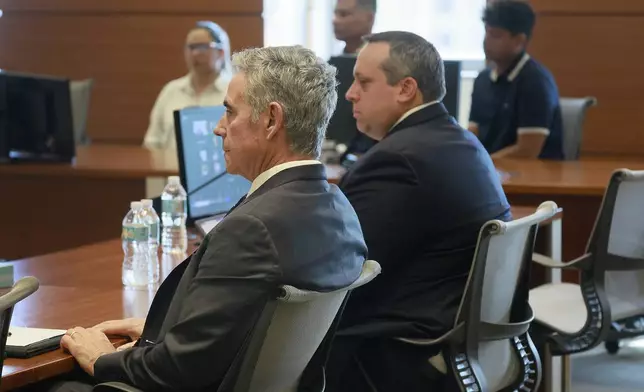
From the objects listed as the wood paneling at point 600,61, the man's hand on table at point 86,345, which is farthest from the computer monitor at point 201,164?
the wood paneling at point 600,61

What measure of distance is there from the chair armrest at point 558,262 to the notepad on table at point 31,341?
168 centimetres

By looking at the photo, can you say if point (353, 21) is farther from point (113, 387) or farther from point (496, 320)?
point (113, 387)

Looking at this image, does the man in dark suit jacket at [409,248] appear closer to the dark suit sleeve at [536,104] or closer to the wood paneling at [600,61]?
the dark suit sleeve at [536,104]

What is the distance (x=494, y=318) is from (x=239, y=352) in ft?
3.24

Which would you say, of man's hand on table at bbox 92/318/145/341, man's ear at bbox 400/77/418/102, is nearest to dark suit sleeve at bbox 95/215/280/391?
man's hand on table at bbox 92/318/145/341

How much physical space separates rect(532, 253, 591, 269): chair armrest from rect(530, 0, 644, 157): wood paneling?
3.10 metres

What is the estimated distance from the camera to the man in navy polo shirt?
4.98 metres

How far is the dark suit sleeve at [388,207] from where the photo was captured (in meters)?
2.58

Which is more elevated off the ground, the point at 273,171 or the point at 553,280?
the point at 273,171

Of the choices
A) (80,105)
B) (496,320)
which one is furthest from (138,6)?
(496,320)

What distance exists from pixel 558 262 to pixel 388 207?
39.2 inches

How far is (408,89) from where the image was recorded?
111 inches

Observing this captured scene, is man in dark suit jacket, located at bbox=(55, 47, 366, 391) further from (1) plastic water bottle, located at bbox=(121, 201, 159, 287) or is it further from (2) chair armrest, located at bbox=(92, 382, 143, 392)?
(1) plastic water bottle, located at bbox=(121, 201, 159, 287)

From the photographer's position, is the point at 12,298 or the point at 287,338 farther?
the point at 287,338
